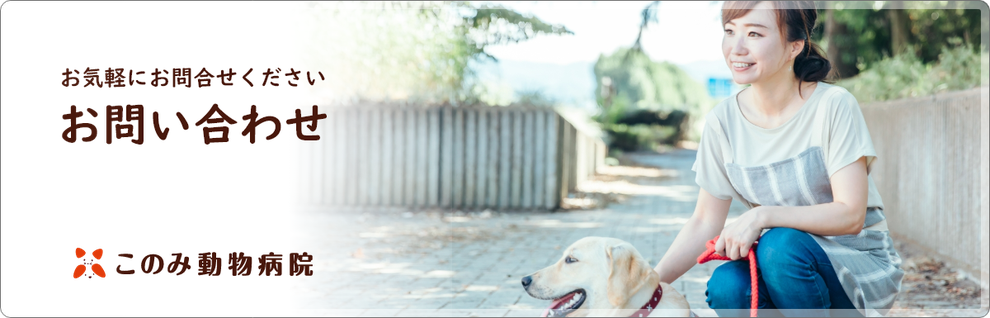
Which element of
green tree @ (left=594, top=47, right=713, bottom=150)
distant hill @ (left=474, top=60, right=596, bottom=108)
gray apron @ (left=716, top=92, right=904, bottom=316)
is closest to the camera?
gray apron @ (left=716, top=92, right=904, bottom=316)

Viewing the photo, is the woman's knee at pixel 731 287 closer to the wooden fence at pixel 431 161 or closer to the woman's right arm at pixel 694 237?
the woman's right arm at pixel 694 237

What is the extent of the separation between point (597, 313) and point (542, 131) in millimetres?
7352

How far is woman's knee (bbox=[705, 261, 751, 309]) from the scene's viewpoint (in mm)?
2018

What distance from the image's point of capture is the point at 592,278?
1780mm

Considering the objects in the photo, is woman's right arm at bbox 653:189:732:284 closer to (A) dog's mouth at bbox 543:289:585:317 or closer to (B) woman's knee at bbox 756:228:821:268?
(B) woman's knee at bbox 756:228:821:268

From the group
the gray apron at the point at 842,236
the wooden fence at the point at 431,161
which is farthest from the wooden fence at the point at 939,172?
the wooden fence at the point at 431,161

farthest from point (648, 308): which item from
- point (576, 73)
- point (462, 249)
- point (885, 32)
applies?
point (885, 32)

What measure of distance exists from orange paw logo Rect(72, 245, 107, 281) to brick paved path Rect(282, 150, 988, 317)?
101cm

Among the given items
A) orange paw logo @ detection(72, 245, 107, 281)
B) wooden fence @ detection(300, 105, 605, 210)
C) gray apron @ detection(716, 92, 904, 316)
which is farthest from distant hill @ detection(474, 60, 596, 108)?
wooden fence @ detection(300, 105, 605, 210)

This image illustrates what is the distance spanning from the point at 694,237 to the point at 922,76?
4.57m

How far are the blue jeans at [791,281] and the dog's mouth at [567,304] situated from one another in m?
0.49

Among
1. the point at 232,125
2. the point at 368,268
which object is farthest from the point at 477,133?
the point at 232,125

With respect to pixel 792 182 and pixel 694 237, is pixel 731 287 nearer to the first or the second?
pixel 694 237

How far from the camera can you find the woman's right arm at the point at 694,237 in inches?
A: 84.4
